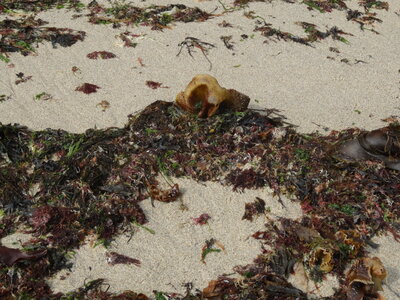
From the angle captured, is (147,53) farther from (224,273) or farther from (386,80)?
(224,273)

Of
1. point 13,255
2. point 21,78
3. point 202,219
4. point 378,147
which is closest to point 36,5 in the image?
point 21,78

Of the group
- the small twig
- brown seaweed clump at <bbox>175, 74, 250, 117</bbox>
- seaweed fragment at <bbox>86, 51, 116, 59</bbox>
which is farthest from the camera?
the small twig

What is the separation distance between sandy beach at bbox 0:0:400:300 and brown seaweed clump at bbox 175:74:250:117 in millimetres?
548

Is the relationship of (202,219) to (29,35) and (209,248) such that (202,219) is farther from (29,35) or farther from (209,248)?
(29,35)

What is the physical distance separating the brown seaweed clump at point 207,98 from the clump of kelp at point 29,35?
2.49 metres

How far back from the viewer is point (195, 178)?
12.8 ft

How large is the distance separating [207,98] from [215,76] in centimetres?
120

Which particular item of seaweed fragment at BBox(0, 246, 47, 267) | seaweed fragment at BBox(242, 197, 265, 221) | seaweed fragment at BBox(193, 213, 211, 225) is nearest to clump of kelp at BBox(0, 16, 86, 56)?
seaweed fragment at BBox(0, 246, 47, 267)

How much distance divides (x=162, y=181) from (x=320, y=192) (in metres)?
1.44

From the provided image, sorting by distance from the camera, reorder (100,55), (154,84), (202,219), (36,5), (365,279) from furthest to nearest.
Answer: (36,5) < (100,55) < (154,84) < (202,219) < (365,279)

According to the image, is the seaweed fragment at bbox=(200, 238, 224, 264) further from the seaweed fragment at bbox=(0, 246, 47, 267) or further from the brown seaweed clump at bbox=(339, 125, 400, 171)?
the brown seaweed clump at bbox=(339, 125, 400, 171)

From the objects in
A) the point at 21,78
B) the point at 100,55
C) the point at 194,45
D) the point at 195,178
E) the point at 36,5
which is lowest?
the point at 195,178

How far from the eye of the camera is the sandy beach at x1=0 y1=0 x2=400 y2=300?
3.25 m

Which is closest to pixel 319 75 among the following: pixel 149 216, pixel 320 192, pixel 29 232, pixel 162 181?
pixel 320 192
